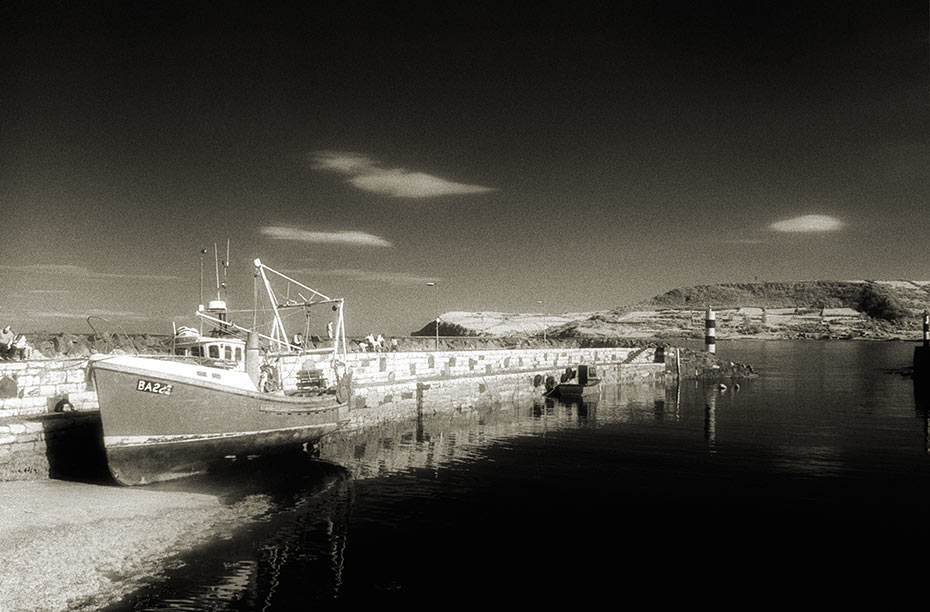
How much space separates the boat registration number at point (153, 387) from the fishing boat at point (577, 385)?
28742 mm

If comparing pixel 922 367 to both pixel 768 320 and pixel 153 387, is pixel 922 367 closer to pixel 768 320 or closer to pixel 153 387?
pixel 153 387

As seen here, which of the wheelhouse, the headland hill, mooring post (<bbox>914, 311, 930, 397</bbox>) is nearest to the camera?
the wheelhouse

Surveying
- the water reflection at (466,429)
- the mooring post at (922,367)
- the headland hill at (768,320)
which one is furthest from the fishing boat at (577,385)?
the headland hill at (768,320)

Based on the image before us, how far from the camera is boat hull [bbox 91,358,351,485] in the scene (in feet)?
48.8

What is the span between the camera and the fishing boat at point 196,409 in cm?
1493

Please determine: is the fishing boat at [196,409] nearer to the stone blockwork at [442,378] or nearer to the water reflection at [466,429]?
the water reflection at [466,429]

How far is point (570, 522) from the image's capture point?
550 inches

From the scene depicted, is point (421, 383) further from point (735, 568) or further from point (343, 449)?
point (735, 568)

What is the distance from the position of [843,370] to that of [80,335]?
71708mm

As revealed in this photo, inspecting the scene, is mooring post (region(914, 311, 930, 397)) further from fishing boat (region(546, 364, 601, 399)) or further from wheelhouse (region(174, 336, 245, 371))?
wheelhouse (region(174, 336, 245, 371))

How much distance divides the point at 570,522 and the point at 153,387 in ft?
37.1

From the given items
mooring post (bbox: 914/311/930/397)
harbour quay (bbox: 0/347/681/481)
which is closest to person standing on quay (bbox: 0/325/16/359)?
harbour quay (bbox: 0/347/681/481)

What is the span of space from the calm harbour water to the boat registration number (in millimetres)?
2798

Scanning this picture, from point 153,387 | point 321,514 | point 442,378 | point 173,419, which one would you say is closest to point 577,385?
point 442,378
